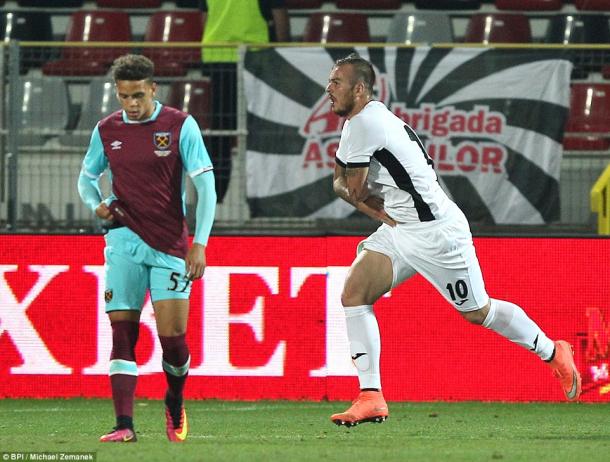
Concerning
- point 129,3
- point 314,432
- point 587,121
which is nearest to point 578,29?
point 587,121

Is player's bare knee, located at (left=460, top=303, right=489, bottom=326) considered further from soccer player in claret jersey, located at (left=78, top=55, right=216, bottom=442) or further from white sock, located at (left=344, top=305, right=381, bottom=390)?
soccer player in claret jersey, located at (left=78, top=55, right=216, bottom=442)

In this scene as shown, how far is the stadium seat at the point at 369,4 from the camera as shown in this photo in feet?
48.2

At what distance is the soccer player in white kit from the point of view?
283 inches

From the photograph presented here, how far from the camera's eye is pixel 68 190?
35.9ft

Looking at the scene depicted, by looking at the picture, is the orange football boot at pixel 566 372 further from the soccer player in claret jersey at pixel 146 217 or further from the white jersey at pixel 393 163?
the soccer player in claret jersey at pixel 146 217

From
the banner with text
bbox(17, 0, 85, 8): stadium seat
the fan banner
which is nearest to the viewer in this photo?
the banner with text

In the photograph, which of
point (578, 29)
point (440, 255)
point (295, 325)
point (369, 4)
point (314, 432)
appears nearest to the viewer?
point (440, 255)

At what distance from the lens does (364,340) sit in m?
7.46

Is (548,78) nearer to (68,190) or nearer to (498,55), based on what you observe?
(498,55)

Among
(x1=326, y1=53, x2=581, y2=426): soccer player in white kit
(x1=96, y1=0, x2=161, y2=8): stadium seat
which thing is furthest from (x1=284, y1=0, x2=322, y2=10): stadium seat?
(x1=326, y1=53, x2=581, y2=426): soccer player in white kit

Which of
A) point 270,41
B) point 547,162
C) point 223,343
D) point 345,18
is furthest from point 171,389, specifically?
point 345,18

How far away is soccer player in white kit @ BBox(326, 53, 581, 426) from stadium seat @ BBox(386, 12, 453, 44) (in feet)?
21.6

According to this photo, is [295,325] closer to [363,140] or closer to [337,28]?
[363,140]

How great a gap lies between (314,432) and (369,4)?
7.66m
